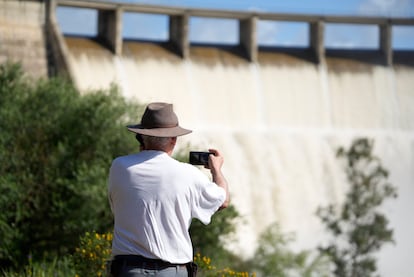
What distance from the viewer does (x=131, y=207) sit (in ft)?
21.5

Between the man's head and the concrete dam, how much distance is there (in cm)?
2878

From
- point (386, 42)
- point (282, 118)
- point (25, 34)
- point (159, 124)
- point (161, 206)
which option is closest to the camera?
point (161, 206)

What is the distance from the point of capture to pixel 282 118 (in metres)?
43.4

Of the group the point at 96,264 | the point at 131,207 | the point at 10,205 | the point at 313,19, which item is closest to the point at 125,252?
the point at 131,207

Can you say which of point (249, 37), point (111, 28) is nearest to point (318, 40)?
point (249, 37)

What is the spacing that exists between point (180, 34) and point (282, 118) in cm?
577

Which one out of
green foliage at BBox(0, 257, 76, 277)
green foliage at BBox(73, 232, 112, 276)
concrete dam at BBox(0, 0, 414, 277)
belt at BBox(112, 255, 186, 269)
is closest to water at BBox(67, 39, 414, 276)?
concrete dam at BBox(0, 0, 414, 277)

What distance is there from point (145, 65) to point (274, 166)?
23.8 ft

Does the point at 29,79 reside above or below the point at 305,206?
above

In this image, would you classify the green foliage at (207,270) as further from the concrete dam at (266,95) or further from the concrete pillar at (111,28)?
the concrete pillar at (111,28)

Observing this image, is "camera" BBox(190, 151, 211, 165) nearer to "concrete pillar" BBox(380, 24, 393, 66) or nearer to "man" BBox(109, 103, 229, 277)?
"man" BBox(109, 103, 229, 277)

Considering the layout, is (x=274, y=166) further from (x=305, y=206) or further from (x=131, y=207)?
(x=131, y=207)

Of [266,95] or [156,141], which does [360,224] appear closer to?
[266,95]

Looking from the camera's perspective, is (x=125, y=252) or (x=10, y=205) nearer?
(x=125, y=252)
